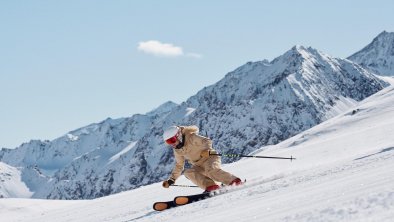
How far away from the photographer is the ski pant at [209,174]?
34.1 feet

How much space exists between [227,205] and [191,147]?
3804mm

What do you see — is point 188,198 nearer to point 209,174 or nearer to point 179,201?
point 179,201

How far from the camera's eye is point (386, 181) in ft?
16.9

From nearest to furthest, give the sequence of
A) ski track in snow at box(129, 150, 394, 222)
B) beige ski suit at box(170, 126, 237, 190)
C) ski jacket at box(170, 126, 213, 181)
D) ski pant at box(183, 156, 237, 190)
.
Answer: ski track in snow at box(129, 150, 394, 222) < ski pant at box(183, 156, 237, 190) < beige ski suit at box(170, 126, 237, 190) < ski jacket at box(170, 126, 213, 181)

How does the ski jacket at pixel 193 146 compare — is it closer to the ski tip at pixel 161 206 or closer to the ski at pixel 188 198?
the ski at pixel 188 198

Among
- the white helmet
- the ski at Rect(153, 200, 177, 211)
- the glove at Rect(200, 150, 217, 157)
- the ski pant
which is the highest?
the white helmet

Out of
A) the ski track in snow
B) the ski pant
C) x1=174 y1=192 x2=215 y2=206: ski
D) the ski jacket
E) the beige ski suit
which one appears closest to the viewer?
the ski track in snow

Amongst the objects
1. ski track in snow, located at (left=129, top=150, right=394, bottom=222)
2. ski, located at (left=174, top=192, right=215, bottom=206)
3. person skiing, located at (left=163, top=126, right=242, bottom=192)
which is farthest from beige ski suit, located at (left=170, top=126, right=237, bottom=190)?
ski track in snow, located at (left=129, top=150, right=394, bottom=222)

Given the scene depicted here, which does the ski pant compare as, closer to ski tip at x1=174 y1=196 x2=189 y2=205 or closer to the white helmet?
the white helmet

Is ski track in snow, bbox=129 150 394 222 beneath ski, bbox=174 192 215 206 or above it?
beneath

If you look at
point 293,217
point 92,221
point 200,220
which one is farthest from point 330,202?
point 92,221

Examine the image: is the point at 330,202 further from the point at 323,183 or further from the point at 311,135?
the point at 311,135

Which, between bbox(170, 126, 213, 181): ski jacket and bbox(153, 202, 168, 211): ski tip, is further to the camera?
bbox(170, 126, 213, 181): ski jacket

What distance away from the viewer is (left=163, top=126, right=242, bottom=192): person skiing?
34.4 ft
